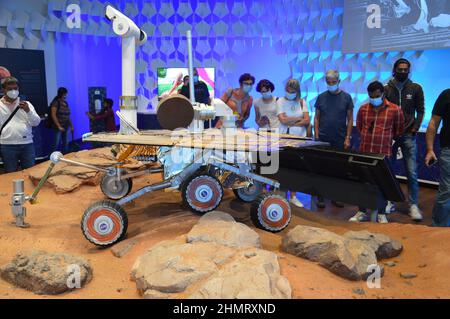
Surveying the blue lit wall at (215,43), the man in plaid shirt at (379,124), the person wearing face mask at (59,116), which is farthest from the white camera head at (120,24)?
the blue lit wall at (215,43)

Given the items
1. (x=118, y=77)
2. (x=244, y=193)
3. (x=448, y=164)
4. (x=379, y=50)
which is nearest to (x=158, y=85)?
(x=118, y=77)

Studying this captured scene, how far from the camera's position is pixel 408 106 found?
4.42 meters

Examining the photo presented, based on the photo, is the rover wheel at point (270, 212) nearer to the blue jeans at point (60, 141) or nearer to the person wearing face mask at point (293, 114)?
the person wearing face mask at point (293, 114)

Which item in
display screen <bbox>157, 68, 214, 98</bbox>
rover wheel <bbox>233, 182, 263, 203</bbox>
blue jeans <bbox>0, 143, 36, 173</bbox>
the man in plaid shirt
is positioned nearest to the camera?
the man in plaid shirt

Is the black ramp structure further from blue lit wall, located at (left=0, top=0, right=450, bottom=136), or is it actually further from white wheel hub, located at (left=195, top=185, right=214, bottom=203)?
blue lit wall, located at (left=0, top=0, right=450, bottom=136)

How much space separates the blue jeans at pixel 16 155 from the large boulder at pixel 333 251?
3.25 metres

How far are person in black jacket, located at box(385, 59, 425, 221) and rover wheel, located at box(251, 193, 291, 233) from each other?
1.77 meters

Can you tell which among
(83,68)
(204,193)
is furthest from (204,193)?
(83,68)

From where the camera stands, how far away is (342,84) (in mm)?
7293

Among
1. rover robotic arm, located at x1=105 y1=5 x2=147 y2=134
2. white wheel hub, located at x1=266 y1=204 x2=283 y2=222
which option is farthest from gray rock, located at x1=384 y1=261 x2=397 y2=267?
rover robotic arm, located at x1=105 y1=5 x2=147 y2=134

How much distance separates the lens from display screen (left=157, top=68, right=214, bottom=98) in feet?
28.9

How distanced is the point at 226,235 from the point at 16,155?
3.08 meters

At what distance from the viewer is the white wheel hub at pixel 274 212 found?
132 inches

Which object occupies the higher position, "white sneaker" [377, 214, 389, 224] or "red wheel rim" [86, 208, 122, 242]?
"red wheel rim" [86, 208, 122, 242]
